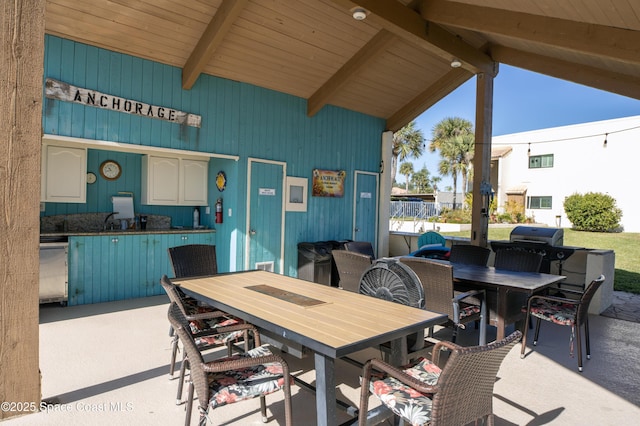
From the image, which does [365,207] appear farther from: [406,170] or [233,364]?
[406,170]

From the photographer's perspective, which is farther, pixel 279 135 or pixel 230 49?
pixel 279 135

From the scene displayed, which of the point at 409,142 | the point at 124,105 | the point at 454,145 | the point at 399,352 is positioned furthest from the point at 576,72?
the point at 409,142

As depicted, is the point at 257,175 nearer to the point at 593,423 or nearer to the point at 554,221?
the point at 593,423

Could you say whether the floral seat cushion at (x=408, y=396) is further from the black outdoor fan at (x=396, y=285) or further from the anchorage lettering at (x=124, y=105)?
the anchorage lettering at (x=124, y=105)

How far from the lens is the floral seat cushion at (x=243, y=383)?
1823mm

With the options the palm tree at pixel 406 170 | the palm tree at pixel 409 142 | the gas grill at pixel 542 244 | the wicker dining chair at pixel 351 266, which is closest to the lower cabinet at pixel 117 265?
the wicker dining chair at pixel 351 266

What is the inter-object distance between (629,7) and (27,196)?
4653 mm

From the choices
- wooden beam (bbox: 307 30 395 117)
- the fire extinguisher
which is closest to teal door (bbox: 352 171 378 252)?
wooden beam (bbox: 307 30 395 117)

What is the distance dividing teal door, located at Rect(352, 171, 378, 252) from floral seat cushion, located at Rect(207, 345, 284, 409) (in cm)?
573

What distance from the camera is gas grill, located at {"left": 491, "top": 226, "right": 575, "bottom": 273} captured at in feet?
17.5

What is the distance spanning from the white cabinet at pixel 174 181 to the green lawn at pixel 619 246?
800 cm

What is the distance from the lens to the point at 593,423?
2.49 metres

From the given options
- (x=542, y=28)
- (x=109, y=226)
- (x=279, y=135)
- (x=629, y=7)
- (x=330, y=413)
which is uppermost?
(x=542, y=28)

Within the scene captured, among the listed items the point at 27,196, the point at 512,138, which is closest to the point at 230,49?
the point at 27,196
